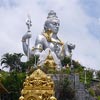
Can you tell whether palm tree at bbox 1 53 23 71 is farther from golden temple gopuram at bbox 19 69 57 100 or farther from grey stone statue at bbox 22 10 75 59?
golden temple gopuram at bbox 19 69 57 100

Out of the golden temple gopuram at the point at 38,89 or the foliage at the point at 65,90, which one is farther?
the foliage at the point at 65,90

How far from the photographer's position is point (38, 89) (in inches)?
333

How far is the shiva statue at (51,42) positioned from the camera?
38.6m

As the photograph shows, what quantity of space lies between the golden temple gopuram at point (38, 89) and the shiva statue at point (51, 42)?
2899cm

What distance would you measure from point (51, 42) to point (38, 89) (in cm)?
3116

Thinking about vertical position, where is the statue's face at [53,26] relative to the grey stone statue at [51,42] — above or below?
above

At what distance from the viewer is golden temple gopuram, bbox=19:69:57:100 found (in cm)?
838

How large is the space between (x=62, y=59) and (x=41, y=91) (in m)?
30.1

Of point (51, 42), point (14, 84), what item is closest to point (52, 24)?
point (51, 42)

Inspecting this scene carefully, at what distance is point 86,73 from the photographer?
33344 millimetres

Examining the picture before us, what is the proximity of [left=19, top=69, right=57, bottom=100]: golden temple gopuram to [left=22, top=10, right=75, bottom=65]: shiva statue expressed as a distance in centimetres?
2899

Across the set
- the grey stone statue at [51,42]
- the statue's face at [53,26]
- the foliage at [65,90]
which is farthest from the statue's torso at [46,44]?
the foliage at [65,90]

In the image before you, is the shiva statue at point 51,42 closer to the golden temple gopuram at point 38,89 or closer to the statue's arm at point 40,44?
A: the statue's arm at point 40,44

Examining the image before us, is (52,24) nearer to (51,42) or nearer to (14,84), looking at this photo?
(51,42)
